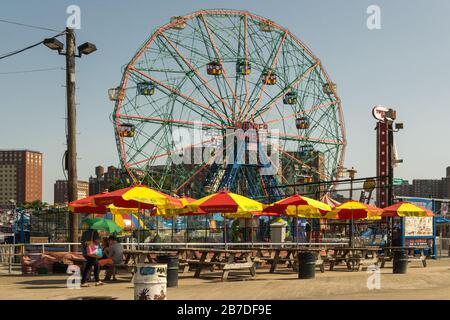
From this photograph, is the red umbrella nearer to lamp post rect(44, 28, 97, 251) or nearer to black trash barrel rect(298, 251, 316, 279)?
lamp post rect(44, 28, 97, 251)

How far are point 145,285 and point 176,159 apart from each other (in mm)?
35830

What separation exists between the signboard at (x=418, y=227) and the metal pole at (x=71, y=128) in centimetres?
1513

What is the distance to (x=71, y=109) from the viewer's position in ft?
66.3

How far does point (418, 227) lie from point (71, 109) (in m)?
16.7

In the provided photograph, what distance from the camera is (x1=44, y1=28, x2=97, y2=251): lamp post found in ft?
65.6

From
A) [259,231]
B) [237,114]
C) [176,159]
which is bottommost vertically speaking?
[259,231]

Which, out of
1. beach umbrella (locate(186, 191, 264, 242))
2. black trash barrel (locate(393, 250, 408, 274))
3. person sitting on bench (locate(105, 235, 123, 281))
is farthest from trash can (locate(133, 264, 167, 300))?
black trash barrel (locate(393, 250, 408, 274))

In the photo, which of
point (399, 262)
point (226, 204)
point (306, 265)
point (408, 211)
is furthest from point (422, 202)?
point (226, 204)

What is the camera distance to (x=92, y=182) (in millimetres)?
192125

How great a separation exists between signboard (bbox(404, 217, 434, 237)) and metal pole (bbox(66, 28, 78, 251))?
49.6 feet

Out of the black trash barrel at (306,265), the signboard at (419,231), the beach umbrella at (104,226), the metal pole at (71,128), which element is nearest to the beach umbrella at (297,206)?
the black trash barrel at (306,265)
